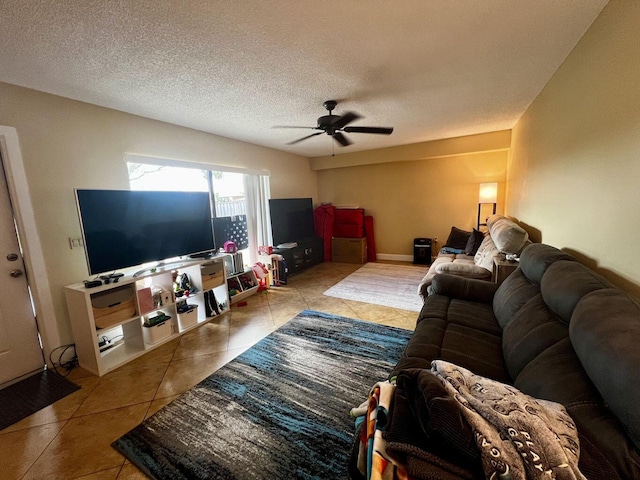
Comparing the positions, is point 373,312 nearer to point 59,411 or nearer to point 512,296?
point 512,296

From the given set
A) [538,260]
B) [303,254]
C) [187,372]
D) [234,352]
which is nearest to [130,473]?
[187,372]

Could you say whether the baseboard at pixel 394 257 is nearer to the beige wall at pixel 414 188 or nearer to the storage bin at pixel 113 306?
the beige wall at pixel 414 188

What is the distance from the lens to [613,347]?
2.62 feet

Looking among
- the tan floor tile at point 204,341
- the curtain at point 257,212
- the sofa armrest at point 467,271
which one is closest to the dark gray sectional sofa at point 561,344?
the sofa armrest at point 467,271

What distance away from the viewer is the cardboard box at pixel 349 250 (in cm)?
569

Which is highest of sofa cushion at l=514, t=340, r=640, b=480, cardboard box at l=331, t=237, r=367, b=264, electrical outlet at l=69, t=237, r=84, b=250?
electrical outlet at l=69, t=237, r=84, b=250

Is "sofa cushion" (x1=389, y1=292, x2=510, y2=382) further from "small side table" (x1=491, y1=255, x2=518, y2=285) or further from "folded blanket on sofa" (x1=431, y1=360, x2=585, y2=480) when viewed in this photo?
"folded blanket on sofa" (x1=431, y1=360, x2=585, y2=480)

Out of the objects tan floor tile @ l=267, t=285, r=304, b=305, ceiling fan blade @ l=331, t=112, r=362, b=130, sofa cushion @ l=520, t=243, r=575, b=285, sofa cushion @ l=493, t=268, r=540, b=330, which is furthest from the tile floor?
ceiling fan blade @ l=331, t=112, r=362, b=130

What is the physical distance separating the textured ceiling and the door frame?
Answer: 527 mm

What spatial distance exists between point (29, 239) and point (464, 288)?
3777 mm

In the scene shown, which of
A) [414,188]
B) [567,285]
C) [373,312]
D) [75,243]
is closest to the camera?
[567,285]

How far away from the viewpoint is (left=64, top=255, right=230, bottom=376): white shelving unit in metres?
2.22

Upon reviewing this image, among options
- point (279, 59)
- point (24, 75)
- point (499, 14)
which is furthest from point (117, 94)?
point (499, 14)

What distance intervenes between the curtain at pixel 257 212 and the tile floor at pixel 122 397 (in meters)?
1.42
